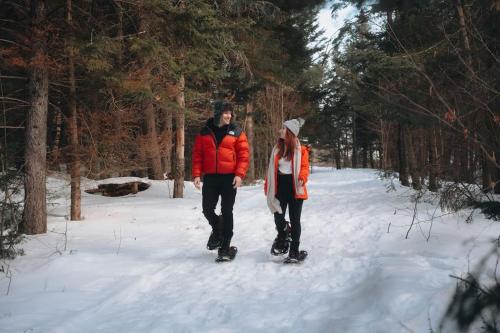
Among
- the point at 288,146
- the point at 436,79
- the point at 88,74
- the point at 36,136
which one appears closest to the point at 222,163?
the point at 288,146

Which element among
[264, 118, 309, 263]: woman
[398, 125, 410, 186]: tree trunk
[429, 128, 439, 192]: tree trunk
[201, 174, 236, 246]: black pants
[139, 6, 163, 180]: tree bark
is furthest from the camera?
[398, 125, 410, 186]: tree trunk

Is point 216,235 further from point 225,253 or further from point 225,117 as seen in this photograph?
point 225,117

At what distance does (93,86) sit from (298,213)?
19.3 feet

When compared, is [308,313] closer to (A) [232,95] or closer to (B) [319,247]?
(B) [319,247]

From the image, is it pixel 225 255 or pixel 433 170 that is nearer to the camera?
pixel 225 255

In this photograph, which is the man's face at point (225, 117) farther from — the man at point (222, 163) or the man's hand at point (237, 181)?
the man's hand at point (237, 181)

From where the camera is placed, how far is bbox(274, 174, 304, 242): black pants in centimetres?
562

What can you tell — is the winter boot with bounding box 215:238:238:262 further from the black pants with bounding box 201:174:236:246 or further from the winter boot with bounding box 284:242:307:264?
the winter boot with bounding box 284:242:307:264

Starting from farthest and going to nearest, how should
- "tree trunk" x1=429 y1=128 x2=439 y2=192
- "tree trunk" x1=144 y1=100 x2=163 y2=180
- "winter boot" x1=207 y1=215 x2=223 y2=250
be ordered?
"tree trunk" x1=144 y1=100 x2=163 y2=180 → "tree trunk" x1=429 y1=128 x2=439 y2=192 → "winter boot" x1=207 y1=215 x2=223 y2=250

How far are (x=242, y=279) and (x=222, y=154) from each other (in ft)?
5.81

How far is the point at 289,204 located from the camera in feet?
18.9

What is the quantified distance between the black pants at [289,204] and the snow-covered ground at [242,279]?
0.47 metres

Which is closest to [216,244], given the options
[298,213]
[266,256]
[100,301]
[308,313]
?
[266,256]

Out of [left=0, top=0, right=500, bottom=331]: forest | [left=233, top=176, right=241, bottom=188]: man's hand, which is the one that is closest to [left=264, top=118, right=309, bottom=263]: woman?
[left=233, top=176, right=241, bottom=188]: man's hand
